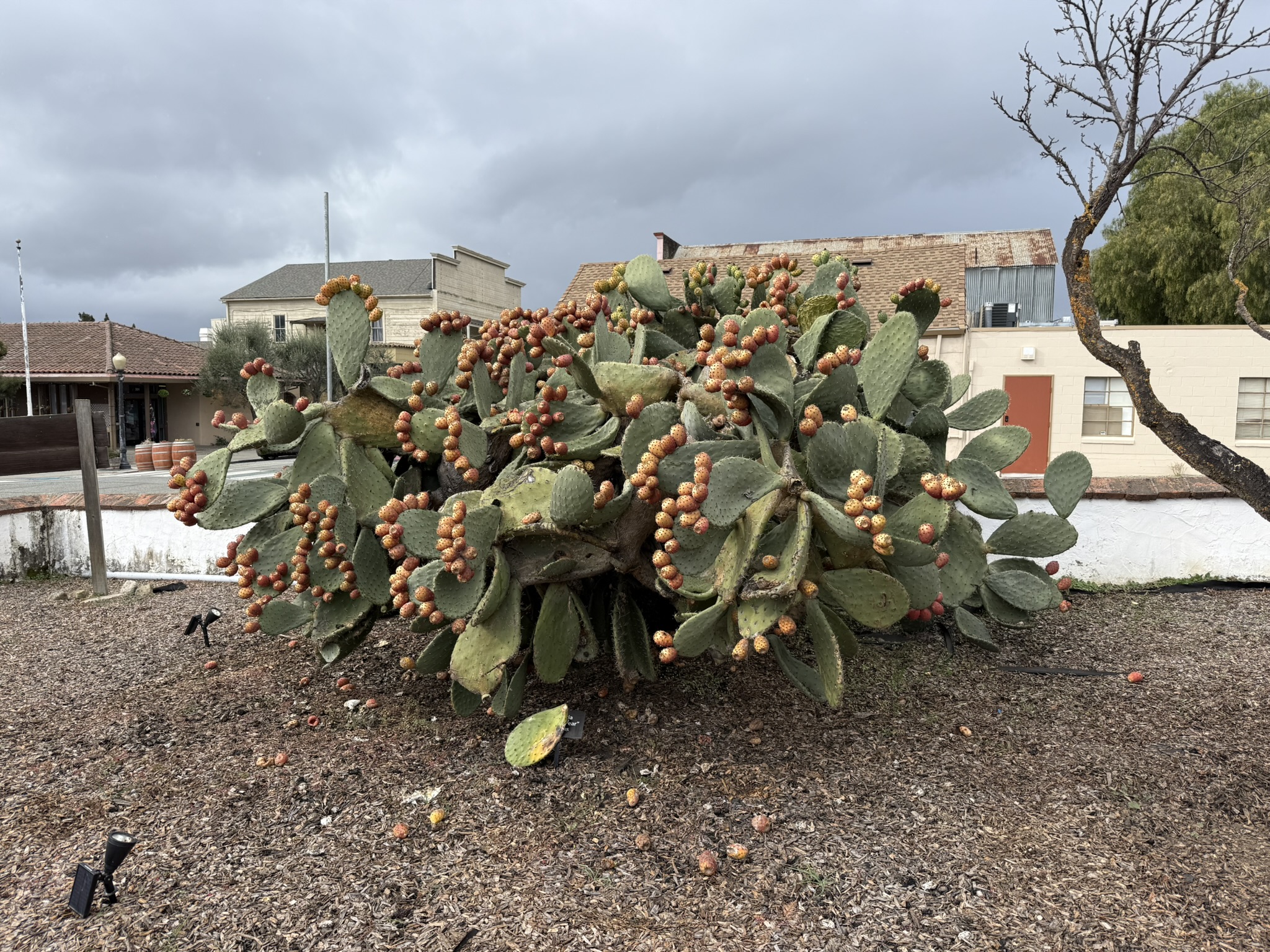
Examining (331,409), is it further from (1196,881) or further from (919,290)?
(1196,881)

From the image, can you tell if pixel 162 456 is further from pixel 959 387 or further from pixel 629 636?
pixel 959 387

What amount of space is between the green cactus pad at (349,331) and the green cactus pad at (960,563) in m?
2.29

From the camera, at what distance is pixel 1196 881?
2.07 meters

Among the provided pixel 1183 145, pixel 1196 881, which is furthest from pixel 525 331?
pixel 1183 145

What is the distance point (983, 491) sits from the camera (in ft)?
10.1

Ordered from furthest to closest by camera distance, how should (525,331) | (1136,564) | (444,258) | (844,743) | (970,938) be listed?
1. (444,258)
2. (1136,564)
3. (525,331)
4. (844,743)
5. (970,938)

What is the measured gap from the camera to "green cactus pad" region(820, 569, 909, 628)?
7.23ft

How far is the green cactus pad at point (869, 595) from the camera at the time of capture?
2205 mm

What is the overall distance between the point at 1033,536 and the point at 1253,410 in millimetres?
16056

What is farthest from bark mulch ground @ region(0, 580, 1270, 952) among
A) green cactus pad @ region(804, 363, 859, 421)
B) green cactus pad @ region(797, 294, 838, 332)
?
green cactus pad @ region(797, 294, 838, 332)

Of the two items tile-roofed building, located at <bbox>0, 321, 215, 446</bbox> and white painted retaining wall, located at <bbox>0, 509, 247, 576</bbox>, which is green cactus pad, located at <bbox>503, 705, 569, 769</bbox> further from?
tile-roofed building, located at <bbox>0, 321, 215, 446</bbox>

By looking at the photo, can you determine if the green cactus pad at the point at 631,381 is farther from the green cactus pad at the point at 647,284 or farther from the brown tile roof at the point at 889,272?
the brown tile roof at the point at 889,272

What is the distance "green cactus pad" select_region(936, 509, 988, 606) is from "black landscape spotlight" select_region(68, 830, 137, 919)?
258cm

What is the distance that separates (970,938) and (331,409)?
2.63 metres
